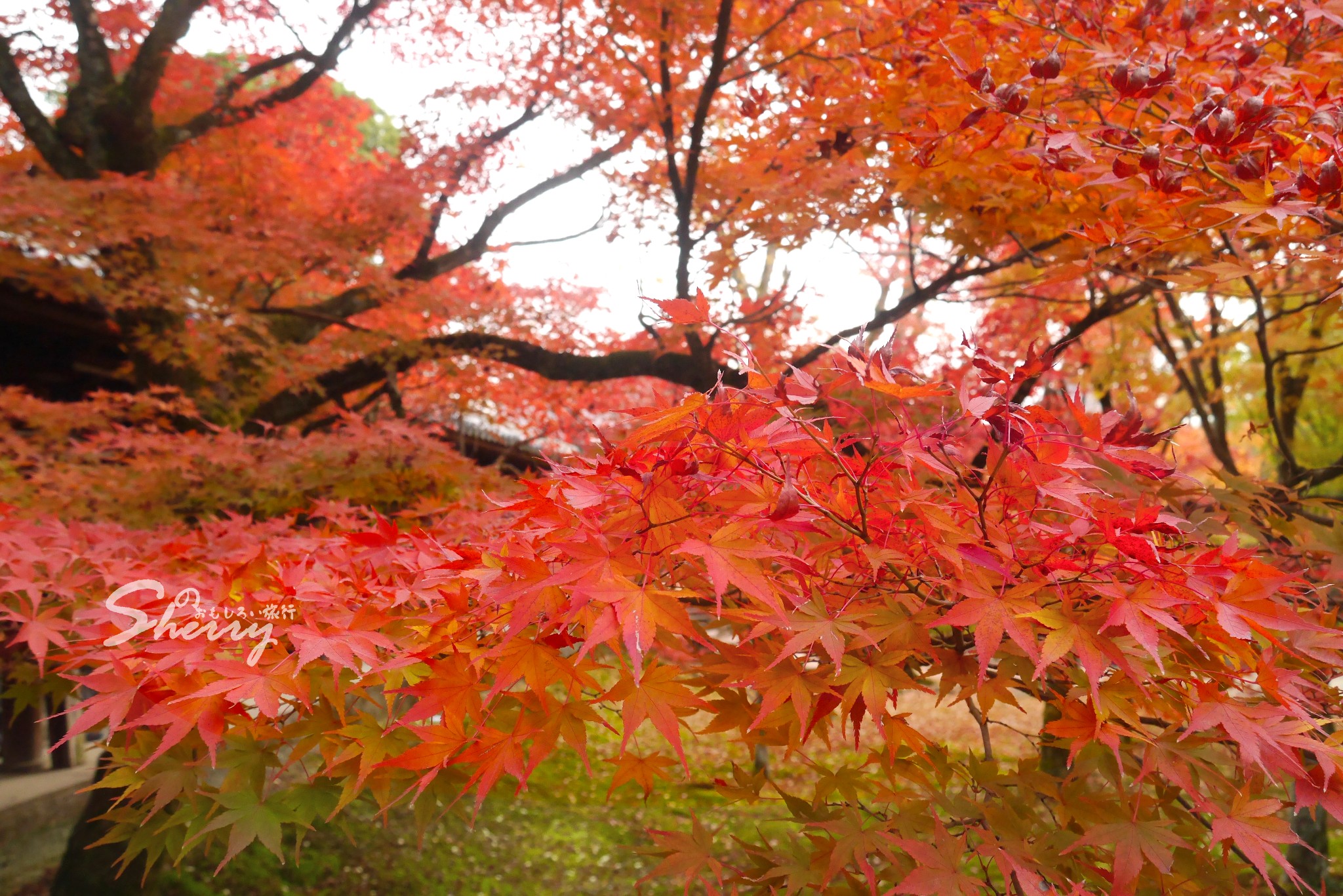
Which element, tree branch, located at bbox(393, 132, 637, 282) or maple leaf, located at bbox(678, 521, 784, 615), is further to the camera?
tree branch, located at bbox(393, 132, 637, 282)

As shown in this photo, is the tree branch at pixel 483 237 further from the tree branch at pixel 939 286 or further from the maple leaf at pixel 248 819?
the maple leaf at pixel 248 819

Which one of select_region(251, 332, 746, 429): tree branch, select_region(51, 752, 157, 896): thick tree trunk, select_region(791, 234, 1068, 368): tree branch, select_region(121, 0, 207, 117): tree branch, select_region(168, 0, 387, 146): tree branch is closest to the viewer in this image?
select_region(51, 752, 157, 896): thick tree trunk

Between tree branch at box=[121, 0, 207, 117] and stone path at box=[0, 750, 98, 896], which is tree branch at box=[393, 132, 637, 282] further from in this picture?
stone path at box=[0, 750, 98, 896]

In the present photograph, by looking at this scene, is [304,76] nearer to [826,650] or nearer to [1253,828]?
[826,650]

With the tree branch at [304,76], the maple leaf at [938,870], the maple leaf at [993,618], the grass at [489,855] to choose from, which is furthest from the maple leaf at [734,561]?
the tree branch at [304,76]

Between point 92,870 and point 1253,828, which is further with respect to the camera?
point 92,870

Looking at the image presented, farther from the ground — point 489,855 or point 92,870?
point 92,870

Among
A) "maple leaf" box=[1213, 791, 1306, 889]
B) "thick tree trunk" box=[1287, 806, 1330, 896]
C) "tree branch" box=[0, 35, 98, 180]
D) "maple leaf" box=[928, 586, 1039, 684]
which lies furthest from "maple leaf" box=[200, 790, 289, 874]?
"tree branch" box=[0, 35, 98, 180]

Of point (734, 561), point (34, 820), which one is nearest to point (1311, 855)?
point (734, 561)

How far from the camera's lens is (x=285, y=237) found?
699 cm

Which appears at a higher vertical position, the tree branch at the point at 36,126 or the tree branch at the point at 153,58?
the tree branch at the point at 153,58

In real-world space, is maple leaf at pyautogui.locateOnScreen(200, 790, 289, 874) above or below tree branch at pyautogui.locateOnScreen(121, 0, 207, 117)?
below

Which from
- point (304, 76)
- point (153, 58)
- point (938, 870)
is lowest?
point (938, 870)

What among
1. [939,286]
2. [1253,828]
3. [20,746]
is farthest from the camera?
[20,746]
